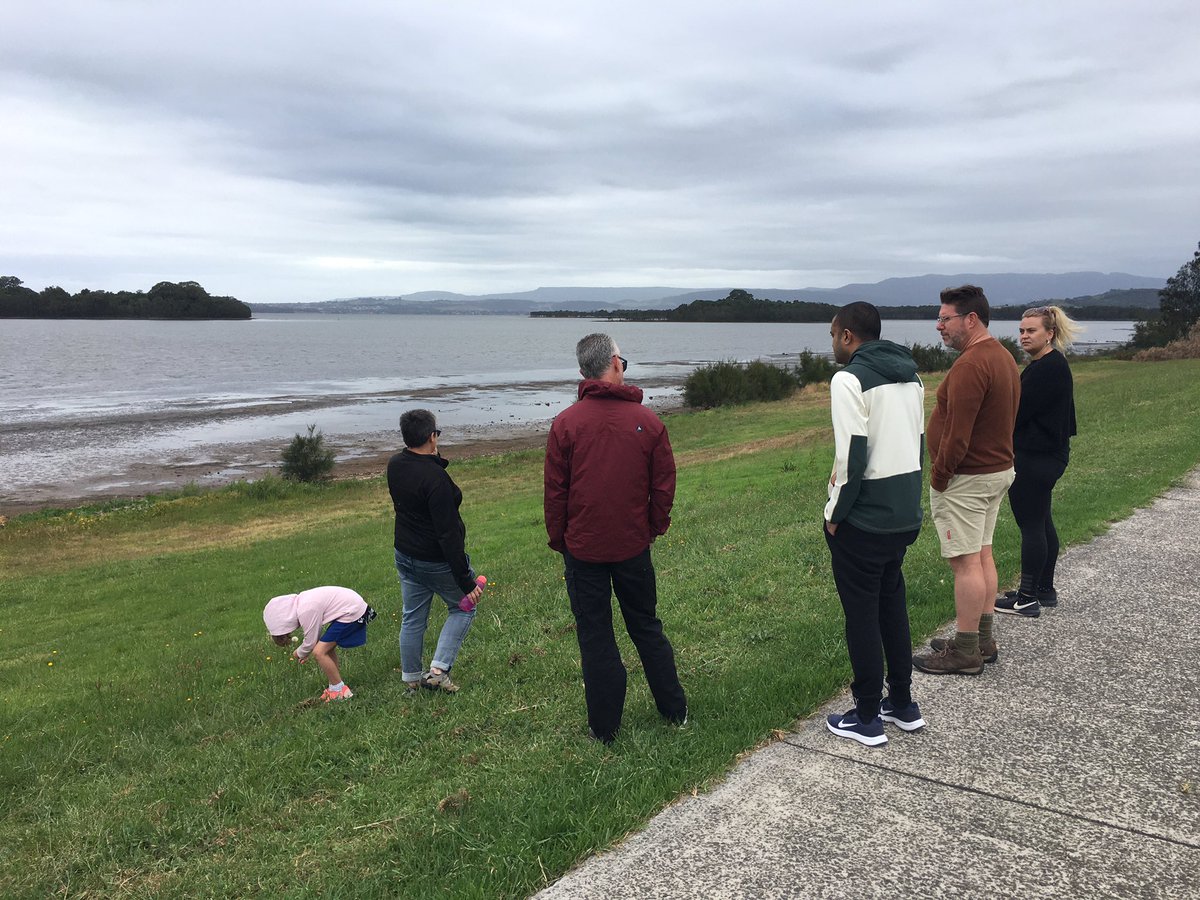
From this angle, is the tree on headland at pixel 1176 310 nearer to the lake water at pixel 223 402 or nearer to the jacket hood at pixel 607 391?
the lake water at pixel 223 402

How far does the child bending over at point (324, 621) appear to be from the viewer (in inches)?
214

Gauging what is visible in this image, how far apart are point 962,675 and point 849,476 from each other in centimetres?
180

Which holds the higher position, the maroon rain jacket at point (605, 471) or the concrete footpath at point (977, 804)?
the maroon rain jacket at point (605, 471)

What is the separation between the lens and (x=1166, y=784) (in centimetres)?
339

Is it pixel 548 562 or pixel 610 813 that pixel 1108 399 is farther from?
pixel 610 813

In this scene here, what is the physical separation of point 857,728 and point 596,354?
226 centimetres

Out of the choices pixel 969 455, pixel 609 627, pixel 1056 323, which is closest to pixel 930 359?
pixel 1056 323

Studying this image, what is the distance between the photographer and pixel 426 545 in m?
5.14

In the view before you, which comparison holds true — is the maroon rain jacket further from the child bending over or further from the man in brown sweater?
the child bending over

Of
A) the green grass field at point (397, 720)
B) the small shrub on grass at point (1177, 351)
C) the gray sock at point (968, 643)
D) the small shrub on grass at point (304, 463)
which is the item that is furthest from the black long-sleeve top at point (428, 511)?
the small shrub on grass at point (1177, 351)

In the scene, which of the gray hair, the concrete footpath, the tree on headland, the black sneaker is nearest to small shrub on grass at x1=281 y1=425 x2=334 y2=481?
the black sneaker

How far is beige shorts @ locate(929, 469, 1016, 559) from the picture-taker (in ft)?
14.8

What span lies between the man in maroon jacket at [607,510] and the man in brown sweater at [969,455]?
1.66m

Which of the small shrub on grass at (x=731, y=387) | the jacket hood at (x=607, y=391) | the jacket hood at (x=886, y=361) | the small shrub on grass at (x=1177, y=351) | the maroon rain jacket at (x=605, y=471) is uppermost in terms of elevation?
the jacket hood at (x=886, y=361)
